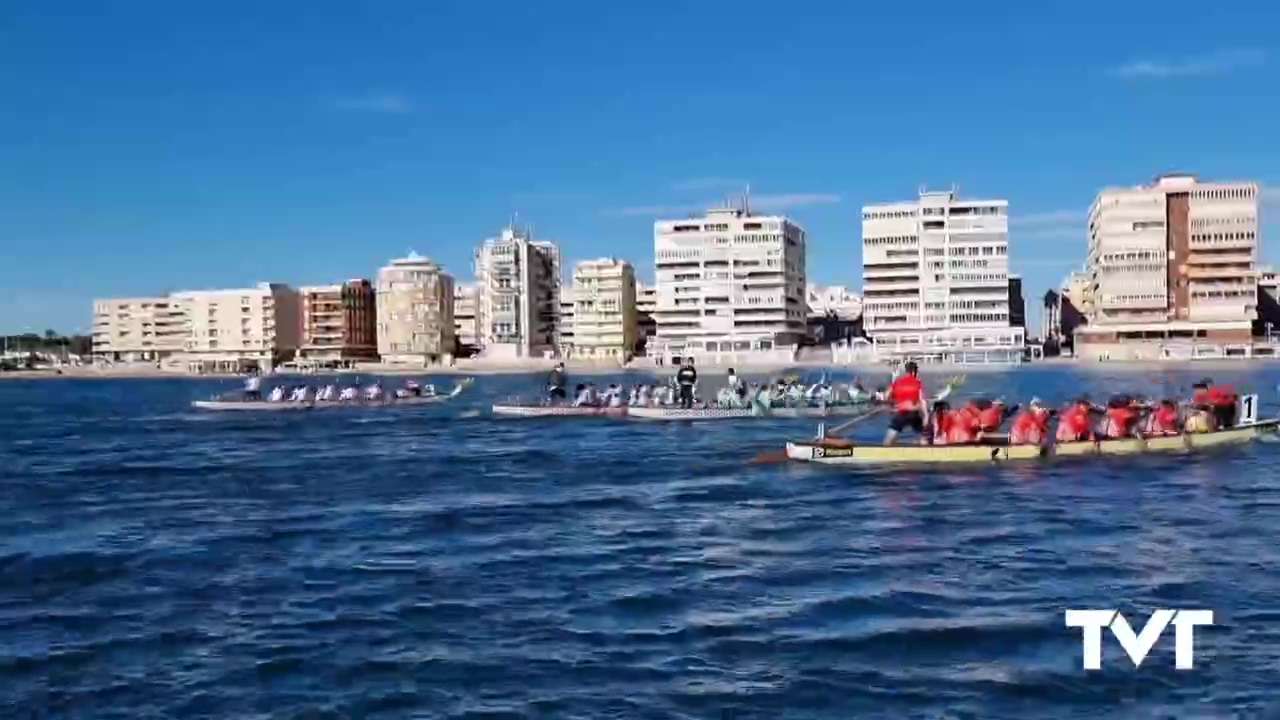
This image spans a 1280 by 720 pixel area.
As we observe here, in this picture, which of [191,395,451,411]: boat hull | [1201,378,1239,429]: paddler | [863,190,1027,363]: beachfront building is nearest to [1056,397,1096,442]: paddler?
[1201,378,1239,429]: paddler

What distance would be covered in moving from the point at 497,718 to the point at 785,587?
677cm

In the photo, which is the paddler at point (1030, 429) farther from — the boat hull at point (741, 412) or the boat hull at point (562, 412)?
the boat hull at point (562, 412)

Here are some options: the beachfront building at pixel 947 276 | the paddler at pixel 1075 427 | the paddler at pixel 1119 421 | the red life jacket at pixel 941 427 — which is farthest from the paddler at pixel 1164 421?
the beachfront building at pixel 947 276

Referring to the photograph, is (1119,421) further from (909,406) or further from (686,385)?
(686,385)

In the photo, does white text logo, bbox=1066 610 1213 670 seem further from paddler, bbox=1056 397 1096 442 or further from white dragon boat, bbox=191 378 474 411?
white dragon boat, bbox=191 378 474 411

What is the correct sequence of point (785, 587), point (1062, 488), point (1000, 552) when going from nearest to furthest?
point (785, 587), point (1000, 552), point (1062, 488)

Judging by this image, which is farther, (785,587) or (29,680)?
(785,587)

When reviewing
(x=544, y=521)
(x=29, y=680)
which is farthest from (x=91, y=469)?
(x=29, y=680)

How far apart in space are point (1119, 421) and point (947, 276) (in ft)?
497

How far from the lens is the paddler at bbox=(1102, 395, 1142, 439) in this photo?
36375 mm

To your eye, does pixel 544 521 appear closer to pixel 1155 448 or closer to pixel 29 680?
pixel 29 680

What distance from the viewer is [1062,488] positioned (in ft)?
96.4

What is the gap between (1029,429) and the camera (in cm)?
3447

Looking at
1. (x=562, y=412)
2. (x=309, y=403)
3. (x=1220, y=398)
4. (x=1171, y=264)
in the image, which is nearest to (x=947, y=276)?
(x=1171, y=264)
